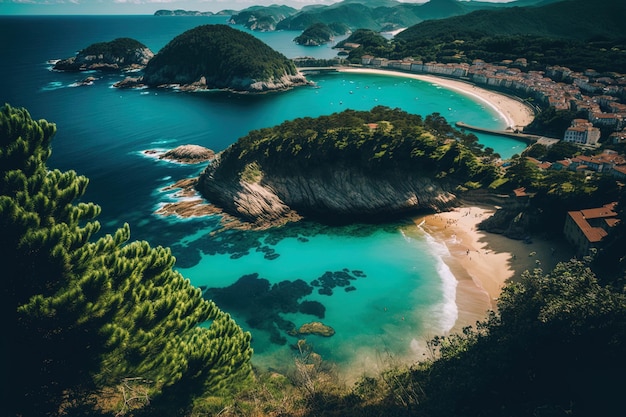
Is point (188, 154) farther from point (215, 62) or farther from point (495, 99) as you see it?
point (495, 99)

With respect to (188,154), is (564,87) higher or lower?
higher

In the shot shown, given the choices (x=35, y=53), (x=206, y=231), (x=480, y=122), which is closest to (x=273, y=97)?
(x=480, y=122)

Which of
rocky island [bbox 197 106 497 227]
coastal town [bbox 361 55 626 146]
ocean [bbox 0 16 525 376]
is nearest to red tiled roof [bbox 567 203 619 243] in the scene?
ocean [bbox 0 16 525 376]

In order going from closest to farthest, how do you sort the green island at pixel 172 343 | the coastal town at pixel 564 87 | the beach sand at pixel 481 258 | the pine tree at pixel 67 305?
the pine tree at pixel 67 305
the green island at pixel 172 343
the beach sand at pixel 481 258
the coastal town at pixel 564 87

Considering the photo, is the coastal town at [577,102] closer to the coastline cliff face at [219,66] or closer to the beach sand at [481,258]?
the beach sand at [481,258]

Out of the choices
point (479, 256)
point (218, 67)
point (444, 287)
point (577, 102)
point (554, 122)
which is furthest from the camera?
point (218, 67)

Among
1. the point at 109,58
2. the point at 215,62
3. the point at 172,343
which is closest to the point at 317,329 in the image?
the point at 172,343

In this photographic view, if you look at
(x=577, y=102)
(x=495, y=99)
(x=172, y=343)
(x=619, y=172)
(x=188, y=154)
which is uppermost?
(x=577, y=102)

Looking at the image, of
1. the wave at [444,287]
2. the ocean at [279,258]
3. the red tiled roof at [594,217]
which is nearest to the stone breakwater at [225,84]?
the ocean at [279,258]
